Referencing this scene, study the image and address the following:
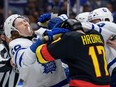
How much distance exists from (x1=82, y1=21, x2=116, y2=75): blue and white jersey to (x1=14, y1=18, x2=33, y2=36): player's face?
590mm

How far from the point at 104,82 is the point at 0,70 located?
135 cm

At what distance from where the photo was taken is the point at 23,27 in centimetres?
508

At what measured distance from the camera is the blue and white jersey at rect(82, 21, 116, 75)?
15.6 ft

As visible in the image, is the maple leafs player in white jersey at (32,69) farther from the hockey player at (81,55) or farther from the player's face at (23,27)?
the hockey player at (81,55)

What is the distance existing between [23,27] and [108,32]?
828mm

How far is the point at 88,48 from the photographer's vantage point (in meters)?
4.30

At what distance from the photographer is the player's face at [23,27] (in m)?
5.06

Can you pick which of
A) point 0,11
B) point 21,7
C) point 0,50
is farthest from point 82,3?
point 0,50

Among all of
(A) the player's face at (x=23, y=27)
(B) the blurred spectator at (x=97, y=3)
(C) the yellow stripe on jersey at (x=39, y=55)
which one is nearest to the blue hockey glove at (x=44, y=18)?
(A) the player's face at (x=23, y=27)

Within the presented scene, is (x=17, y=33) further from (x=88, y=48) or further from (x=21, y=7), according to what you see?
(x=21, y=7)

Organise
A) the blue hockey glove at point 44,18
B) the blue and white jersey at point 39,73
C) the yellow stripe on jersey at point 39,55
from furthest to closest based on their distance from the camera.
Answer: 1. the blue hockey glove at point 44,18
2. the blue and white jersey at point 39,73
3. the yellow stripe on jersey at point 39,55

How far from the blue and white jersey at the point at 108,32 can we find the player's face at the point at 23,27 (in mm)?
590

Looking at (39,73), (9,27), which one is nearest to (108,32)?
(39,73)

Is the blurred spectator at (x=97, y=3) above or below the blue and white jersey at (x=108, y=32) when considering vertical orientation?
below
